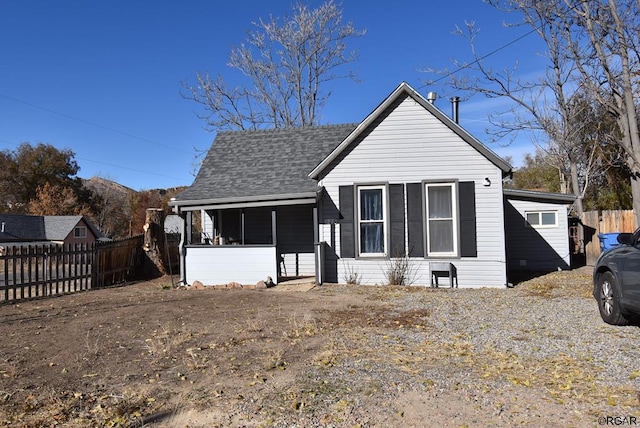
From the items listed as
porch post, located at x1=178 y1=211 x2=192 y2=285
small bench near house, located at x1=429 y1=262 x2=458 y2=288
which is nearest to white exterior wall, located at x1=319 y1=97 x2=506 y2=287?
small bench near house, located at x1=429 y1=262 x2=458 y2=288

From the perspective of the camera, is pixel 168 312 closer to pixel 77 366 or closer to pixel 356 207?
pixel 77 366

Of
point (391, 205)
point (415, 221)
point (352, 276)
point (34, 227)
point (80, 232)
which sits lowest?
point (352, 276)

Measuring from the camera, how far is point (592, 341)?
5824 millimetres

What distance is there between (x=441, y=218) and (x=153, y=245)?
10.00 meters

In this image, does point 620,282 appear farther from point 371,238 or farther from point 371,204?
point 371,204

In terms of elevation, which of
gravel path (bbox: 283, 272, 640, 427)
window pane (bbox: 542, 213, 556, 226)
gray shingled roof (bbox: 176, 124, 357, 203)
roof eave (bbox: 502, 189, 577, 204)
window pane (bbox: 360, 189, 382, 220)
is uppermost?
gray shingled roof (bbox: 176, 124, 357, 203)

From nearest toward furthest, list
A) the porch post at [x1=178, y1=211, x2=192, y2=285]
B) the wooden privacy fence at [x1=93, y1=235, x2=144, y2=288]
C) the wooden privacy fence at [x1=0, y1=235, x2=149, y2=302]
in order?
the wooden privacy fence at [x1=0, y1=235, x2=149, y2=302]
the porch post at [x1=178, y1=211, x2=192, y2=285]
the wooden privacy fence at [x1=93, y1=235, x2=144, y2=288]

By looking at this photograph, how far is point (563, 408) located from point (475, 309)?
4.78 m

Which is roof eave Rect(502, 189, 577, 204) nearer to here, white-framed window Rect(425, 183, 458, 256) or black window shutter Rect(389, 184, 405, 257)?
white-framed window Rect(425, 183, 458, 256)

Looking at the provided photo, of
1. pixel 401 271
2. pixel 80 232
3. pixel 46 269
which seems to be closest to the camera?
pixel 46 269

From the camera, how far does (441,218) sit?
1166 cm

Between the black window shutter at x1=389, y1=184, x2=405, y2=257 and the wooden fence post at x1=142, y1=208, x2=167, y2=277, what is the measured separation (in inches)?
341

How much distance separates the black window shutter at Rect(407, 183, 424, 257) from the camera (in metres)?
11.6

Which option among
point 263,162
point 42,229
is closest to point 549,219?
point 263,162
